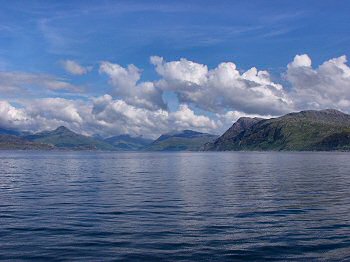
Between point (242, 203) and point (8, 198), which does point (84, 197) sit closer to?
point (8, 198)

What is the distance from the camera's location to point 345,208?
5641 centimetres

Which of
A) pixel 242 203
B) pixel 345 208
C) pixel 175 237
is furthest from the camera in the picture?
pixel 242 203

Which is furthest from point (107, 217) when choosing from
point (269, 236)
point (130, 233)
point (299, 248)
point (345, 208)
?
point (345, 208)

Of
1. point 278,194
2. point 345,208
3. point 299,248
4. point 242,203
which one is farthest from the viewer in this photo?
point 278,194

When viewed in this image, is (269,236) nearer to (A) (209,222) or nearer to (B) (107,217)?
(A) (209,222)

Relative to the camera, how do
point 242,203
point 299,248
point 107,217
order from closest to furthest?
point 299,248
point 107,217
point 242,203

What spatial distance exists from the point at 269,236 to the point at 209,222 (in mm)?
8744

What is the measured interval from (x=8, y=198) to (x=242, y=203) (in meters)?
38.1

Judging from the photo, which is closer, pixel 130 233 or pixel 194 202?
pixel 130 233

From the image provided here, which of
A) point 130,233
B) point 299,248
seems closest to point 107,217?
point 130,233

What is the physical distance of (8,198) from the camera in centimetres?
6888

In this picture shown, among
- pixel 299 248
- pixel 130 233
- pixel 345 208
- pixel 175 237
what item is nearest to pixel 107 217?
pixel 130 233

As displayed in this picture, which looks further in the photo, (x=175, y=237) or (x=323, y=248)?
(x=175, y=237)

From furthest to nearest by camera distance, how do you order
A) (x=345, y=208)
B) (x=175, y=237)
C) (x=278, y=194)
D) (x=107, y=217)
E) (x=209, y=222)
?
(x=278, y=194), (x=345, y=208), (x=107, y=217), (x=209, y=222), (x=175, y=237)
